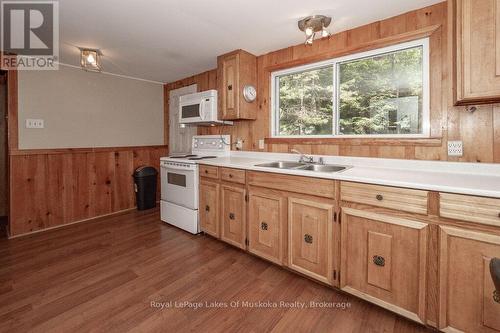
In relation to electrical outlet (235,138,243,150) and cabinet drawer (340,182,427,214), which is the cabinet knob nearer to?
cabinet drawer (340,182,427,214)

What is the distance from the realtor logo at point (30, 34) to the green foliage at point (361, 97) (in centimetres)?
226

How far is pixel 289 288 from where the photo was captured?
1884 mm

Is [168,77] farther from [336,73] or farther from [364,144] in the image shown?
[364,144]

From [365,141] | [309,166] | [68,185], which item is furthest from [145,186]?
[365,141]

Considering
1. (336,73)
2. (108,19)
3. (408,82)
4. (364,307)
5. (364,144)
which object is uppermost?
(108,19)

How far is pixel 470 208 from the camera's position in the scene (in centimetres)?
126

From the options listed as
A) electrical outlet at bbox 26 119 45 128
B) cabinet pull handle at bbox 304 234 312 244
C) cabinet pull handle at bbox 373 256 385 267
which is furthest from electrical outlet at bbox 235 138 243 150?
electrical outlet at bbox 26 119 45 128

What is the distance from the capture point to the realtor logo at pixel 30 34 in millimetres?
1937

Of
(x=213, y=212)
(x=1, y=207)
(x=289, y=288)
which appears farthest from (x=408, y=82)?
(x=1, y=207)

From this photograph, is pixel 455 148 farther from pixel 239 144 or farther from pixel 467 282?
pixel 239 144

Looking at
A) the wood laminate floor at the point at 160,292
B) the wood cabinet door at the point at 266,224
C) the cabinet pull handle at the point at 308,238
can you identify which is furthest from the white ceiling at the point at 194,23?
the wood laminate floor at the point at 160,292

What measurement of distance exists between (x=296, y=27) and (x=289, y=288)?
2.25m

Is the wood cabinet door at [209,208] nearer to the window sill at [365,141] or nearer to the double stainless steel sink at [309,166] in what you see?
the double stainless steel sink at [309,166]

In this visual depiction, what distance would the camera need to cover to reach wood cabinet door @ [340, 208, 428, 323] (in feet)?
4.71
